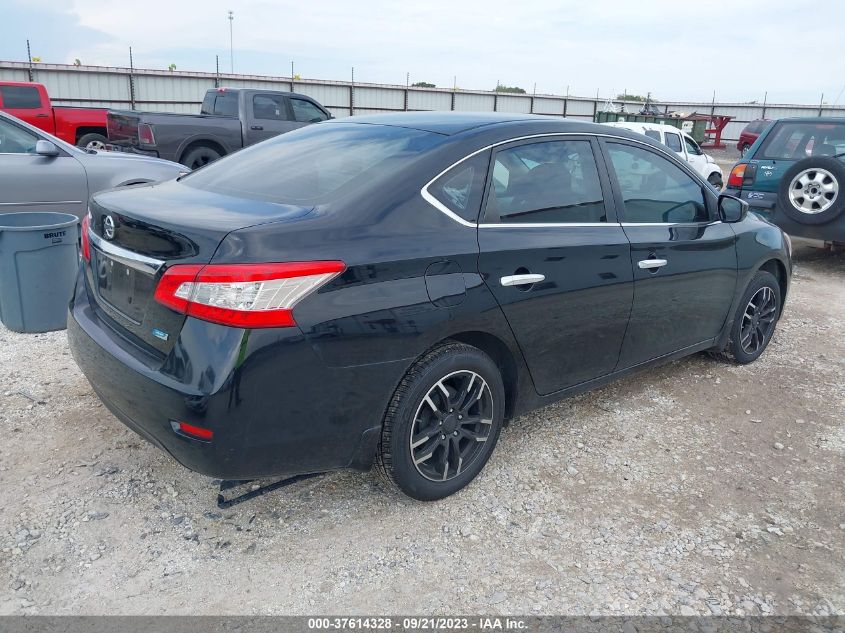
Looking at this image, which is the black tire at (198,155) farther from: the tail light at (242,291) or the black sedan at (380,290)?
the tail light at (242,291)

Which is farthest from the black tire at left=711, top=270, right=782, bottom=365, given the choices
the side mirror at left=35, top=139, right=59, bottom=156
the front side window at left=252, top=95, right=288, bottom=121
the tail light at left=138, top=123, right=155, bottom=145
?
the front side window at left=252, top=95, right=288, bottom=121

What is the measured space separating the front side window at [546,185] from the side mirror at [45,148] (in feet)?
16.5

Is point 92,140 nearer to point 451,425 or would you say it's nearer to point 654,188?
point 654,188

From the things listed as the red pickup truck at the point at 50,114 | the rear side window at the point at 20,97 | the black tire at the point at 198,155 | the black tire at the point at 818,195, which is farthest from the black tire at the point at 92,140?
the black tire at the point at 818,195

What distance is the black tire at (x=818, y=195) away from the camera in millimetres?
6812

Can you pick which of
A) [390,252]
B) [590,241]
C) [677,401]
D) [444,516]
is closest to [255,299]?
[390,252]

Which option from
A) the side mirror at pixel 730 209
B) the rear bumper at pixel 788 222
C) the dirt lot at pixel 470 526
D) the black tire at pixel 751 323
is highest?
the side mirror at pixel 730 209

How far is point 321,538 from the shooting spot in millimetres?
2838

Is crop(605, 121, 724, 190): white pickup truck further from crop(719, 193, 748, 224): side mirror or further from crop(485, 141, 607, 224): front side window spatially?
crop(485, 141, 607, 224): front side window

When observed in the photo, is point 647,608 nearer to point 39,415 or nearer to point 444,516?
point 444,516

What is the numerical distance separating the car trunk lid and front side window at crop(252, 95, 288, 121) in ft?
32.8

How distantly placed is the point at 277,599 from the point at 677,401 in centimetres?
290

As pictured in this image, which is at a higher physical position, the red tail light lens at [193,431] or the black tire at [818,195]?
the black tire at [818,195]

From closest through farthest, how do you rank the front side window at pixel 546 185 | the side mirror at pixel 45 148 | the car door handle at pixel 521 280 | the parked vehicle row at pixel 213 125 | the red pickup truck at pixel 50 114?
the car door handle at pixel 521 280 < the front side window at pixel 546 185 < the side mirror at pixel 45 148 < the parked vehicle row at pixel 213 125 < the red pickup truck at pixel 50 114
